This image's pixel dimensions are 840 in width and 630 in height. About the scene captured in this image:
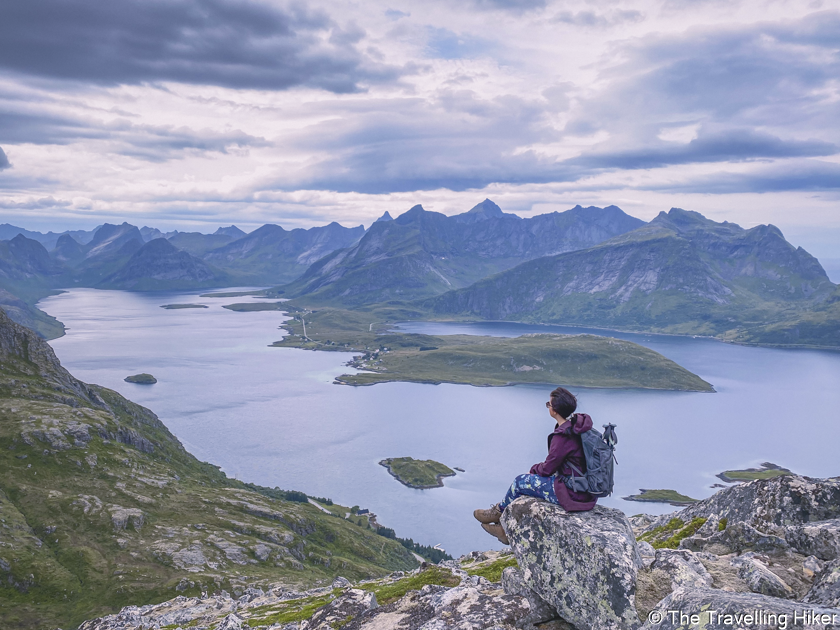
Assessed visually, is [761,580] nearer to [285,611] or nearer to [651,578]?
[651,578]

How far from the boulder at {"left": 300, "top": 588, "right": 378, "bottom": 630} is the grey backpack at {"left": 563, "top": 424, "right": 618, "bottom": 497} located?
13.2 metres

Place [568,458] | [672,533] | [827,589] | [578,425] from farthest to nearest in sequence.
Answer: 1. [672,533]
2. [568,458]
3. [578,425]
4. [827,589]

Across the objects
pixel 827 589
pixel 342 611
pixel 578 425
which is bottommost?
pixel 342 611

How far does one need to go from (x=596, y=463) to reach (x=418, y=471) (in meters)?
177

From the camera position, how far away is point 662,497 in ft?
548

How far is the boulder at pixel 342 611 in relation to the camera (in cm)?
2359

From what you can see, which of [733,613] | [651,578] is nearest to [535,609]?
[651,578]

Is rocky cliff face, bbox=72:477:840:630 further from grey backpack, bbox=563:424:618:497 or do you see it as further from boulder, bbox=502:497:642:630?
grey backpack, bbox=563:424:618:497

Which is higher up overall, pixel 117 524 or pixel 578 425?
pixel 578 425

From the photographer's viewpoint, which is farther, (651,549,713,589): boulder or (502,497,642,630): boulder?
(651,549,713,589): boulder

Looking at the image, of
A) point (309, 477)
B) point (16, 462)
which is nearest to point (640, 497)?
point (309, 477)

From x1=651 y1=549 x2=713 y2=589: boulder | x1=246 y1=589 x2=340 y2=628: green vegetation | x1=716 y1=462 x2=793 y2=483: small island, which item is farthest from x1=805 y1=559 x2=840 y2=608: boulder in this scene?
x1=716 y1=462 x2=793 y2=483: small island

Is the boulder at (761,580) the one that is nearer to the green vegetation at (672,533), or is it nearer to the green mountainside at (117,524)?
the green vegetation at (672,533)

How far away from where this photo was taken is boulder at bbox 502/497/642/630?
15117mm
